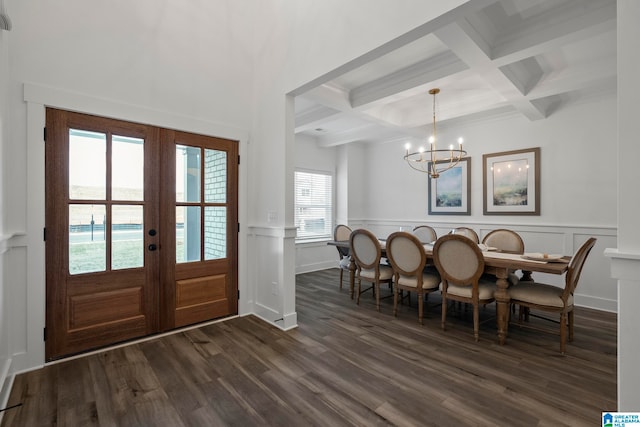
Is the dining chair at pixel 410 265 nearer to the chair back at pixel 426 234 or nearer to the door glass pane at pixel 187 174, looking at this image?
the chair back at pixel 426 234

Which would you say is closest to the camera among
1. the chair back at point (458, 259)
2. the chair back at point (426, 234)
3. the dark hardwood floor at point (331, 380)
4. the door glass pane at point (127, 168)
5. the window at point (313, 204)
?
the dark hardwood floor at point (331, 380)

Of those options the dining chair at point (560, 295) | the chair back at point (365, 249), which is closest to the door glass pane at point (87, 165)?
the chair back at point (365, 249)

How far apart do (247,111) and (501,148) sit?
3.95 m

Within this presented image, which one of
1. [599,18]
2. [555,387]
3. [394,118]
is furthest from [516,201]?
[555,387]

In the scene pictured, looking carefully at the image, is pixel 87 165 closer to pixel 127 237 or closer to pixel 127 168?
pixel 127 168

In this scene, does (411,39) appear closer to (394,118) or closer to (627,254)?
(627,254)

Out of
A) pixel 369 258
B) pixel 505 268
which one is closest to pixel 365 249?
pixel 369 258

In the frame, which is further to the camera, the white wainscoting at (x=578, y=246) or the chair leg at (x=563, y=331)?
the white wainscoting at (x=578, y=246)

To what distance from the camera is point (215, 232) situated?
3355 mm

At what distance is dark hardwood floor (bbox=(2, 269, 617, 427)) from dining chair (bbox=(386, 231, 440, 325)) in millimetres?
429

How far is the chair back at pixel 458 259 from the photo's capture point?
9.35ft

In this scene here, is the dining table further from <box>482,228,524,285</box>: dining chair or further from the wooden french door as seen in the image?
the wooden french door

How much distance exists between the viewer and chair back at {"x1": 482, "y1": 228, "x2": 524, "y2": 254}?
3815 millimetres

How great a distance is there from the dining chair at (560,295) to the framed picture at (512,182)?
1.97m
